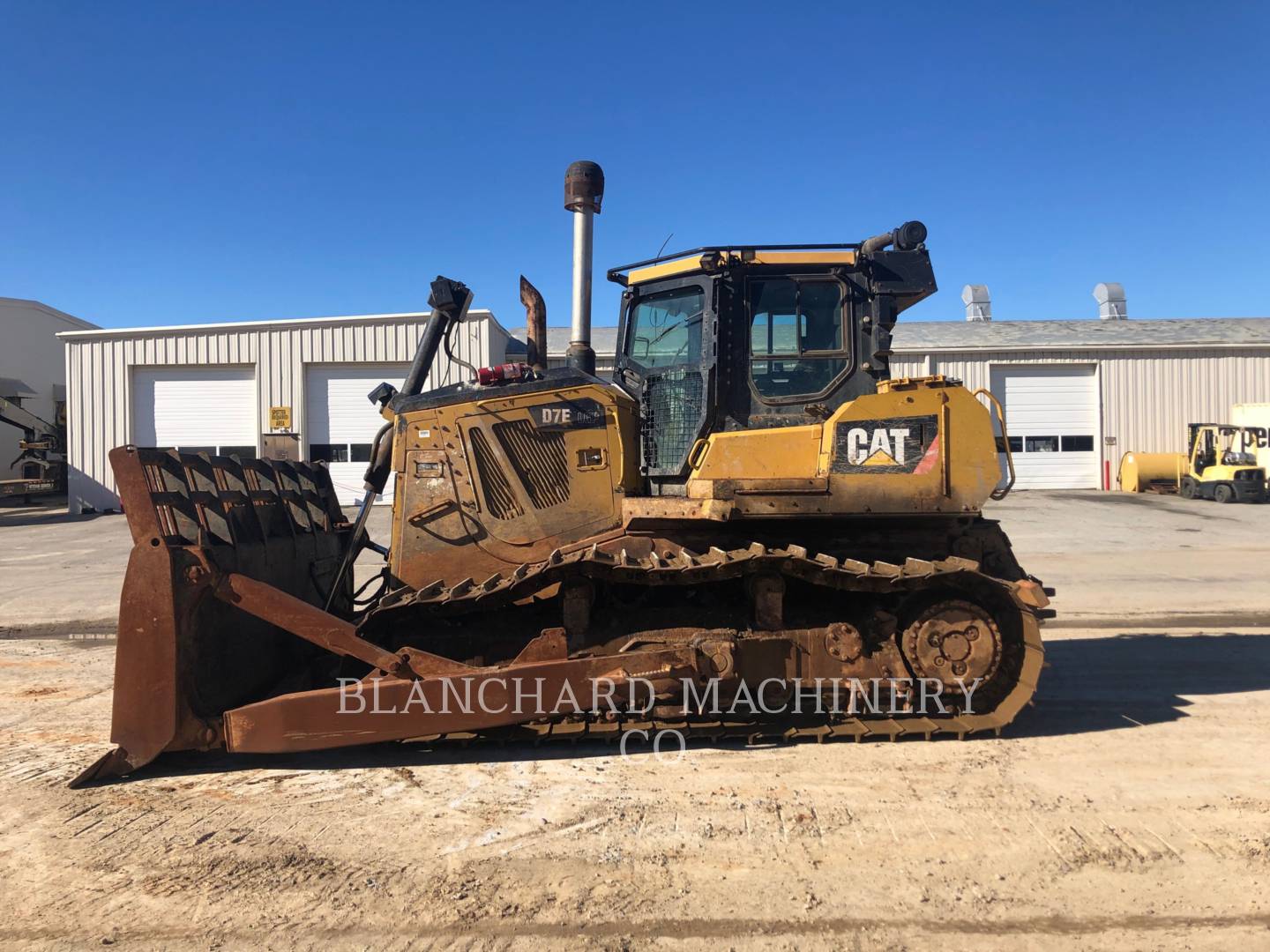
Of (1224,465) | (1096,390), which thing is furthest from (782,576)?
(1096,390)

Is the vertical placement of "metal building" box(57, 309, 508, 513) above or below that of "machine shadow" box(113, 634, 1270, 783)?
above

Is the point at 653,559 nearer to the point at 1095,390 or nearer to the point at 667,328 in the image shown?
the point at 667,328

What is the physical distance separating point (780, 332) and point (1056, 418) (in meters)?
22.3

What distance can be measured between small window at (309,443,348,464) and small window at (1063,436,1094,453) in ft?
69.1

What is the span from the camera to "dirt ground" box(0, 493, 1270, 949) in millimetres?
2814

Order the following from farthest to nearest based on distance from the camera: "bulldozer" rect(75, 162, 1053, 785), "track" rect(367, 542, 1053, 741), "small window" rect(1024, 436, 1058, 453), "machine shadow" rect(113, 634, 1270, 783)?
"small window" rect(1024, 436, 1058, 453), "machine shadow" rect(113, 634, 1270, 783), "track" rect(367, 542, 1053, 741), "bulldozer" rect(75, 162, 1053, 785)

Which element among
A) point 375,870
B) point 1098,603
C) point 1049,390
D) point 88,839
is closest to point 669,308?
point 375,870

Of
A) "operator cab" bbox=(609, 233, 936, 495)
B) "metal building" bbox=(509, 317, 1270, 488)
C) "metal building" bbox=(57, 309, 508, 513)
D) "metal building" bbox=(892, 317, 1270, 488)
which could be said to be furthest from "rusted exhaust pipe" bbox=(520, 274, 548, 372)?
"metal building" bbox=(892, 317, 1270, 488)

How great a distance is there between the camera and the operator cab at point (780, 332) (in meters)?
4.86

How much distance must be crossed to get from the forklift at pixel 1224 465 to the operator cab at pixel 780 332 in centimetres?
2148

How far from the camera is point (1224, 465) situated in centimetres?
2142

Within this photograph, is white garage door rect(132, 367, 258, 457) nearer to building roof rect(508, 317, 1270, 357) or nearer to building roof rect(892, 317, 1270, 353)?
building roof rect(508, 317, 1270, 357)

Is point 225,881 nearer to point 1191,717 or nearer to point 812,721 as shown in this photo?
point 812,721

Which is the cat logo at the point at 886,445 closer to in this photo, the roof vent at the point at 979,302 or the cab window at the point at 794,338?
the cab window at the point at 794,338
